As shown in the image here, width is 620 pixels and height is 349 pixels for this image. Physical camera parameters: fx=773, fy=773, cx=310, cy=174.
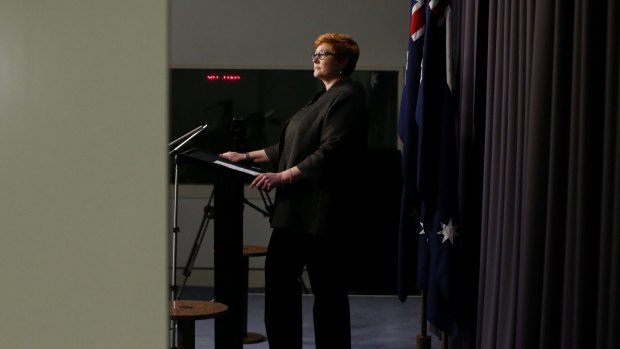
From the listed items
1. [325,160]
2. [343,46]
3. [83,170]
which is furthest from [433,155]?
[83,170]

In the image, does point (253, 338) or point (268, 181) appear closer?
point (268, 181)

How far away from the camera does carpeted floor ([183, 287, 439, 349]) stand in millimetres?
3953

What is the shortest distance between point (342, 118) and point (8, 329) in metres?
2.38

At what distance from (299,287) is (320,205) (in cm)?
33

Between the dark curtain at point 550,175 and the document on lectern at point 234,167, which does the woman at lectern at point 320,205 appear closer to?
the document on lectern at point 234,167

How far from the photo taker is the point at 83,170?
1.40 ft

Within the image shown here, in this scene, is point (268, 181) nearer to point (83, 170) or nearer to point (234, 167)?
point (234, 167)

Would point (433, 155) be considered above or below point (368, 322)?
above

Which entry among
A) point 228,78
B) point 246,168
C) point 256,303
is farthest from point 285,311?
point 228,78

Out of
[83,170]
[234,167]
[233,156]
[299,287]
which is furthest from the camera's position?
[233,156]

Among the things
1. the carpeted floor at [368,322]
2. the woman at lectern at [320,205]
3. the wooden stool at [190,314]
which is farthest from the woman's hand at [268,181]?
the carpeted floor at [368,322]

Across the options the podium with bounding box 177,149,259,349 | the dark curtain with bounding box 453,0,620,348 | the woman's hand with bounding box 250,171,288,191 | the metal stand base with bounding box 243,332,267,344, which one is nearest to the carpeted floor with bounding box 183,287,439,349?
the metal stand base with bounding box 243,332,267,344

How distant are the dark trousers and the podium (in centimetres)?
26

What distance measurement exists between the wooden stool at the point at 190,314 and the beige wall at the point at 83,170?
2059mm
